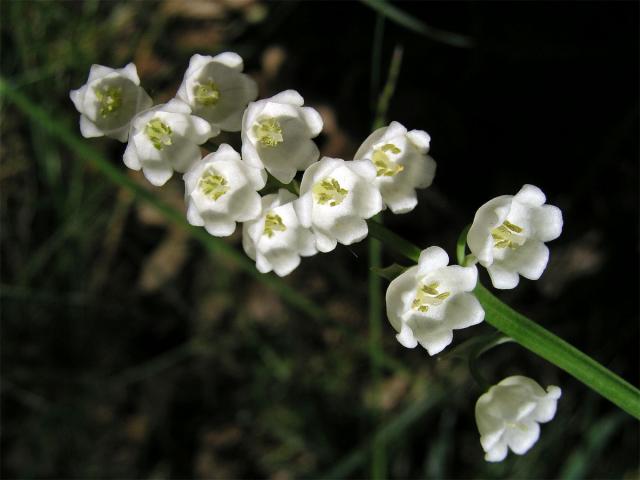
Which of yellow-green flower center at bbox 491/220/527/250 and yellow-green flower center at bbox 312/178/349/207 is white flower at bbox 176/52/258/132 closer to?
yellow-green flower center at bbox 312/178/349/207

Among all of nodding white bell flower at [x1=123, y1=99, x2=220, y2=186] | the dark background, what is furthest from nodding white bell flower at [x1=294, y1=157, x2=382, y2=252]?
the dark background

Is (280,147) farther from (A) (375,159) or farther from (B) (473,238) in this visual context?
(B) (473,238)

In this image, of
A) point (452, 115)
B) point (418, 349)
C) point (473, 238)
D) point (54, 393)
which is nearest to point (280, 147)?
point (473, 238)

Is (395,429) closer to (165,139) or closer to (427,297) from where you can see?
(427,297)

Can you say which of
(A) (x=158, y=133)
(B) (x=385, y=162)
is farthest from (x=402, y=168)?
(A) (x=158, y=133)

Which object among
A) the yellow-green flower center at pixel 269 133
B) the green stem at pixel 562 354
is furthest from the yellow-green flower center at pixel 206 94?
the green stem at pixel 562 354
